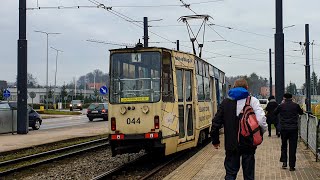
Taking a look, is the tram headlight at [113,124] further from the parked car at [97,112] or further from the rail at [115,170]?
the parked car at [97,112]

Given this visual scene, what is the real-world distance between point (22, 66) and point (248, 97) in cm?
1972

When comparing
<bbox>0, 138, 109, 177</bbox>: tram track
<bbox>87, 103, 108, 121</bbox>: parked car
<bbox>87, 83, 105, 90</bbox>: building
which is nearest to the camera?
<bbox>0, 138, 109, 177</bbox>: tram track

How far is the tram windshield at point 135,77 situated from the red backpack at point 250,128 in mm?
5918

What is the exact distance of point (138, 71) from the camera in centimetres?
1288

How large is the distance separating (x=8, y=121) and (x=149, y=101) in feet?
47.8

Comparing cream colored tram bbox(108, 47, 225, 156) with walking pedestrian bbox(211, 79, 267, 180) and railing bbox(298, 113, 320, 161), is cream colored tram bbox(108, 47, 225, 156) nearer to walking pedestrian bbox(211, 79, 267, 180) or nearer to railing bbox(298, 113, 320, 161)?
railing bbox(298, 113, 320, 161)

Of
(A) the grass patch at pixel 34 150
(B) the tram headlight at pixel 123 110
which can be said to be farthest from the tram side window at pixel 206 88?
(A) the grass patch at pixel 34 150

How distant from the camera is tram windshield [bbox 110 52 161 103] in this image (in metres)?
12.6

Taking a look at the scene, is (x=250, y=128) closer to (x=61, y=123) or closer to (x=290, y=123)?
(x=290, y=123)

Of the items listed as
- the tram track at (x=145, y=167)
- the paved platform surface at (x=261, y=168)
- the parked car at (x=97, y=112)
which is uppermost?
the parked car at (x=97, y=112)

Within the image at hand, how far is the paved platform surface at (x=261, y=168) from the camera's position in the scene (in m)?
9.95

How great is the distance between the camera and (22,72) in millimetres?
24656

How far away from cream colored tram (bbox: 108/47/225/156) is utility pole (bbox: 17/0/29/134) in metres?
12.4

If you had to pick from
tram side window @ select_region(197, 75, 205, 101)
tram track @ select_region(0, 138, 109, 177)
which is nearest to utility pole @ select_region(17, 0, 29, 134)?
tram track @ select_region(0, 138, 109, 177)
